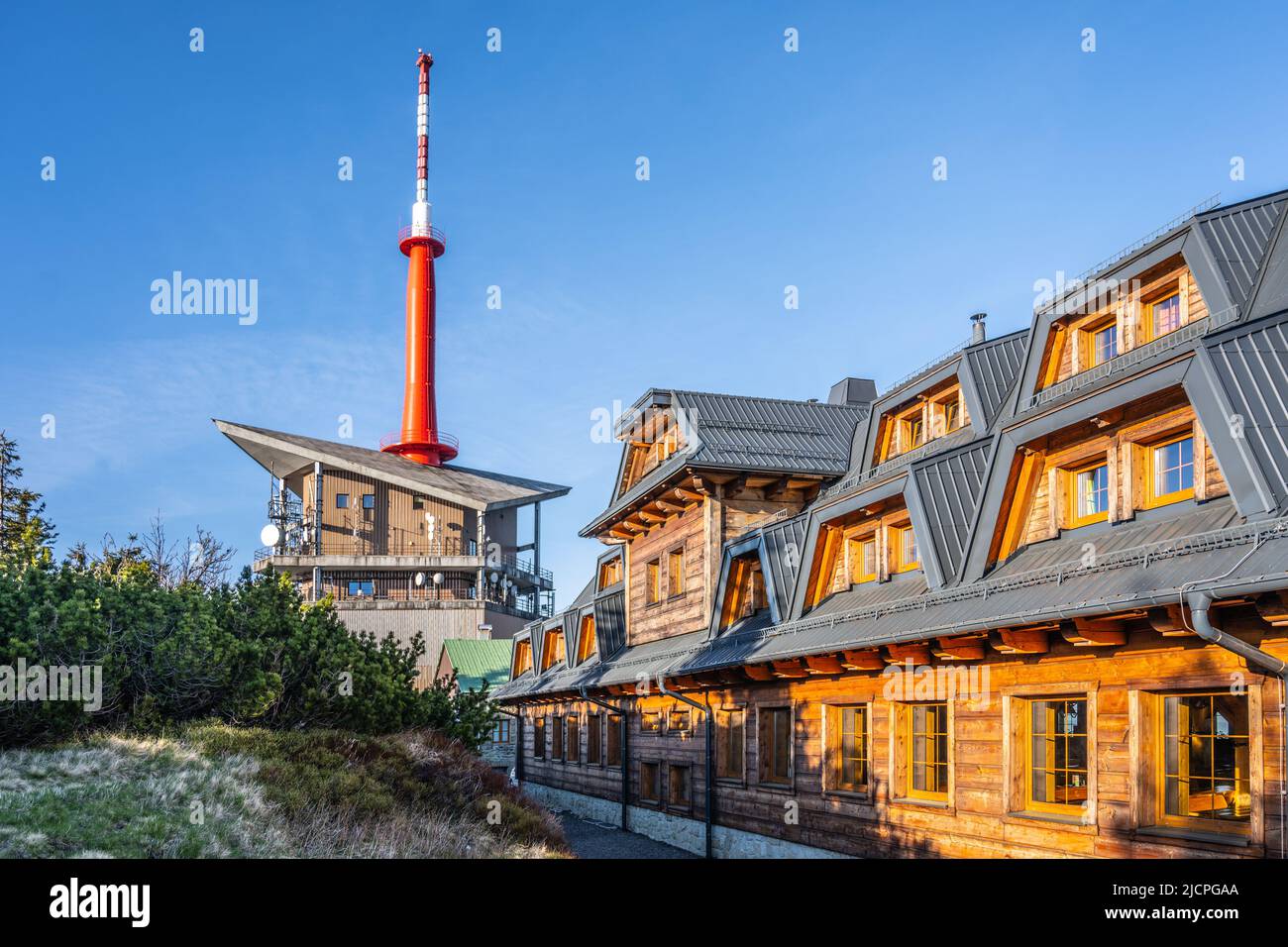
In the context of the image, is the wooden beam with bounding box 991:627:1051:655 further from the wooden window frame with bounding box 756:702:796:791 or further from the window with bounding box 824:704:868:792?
the wooden window frame with bounding box 756:702:796:791

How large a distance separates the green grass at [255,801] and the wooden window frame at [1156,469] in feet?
28.5

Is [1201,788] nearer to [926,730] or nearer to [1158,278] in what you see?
[926,730]

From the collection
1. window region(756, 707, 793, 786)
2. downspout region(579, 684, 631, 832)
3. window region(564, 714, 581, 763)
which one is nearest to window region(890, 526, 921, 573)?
window region(756, 707, 793, 786)

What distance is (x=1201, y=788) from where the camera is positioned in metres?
9.82

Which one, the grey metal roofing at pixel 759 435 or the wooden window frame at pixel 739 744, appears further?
the grey metal roofing at pixel 759 435

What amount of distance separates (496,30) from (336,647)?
40.4ft

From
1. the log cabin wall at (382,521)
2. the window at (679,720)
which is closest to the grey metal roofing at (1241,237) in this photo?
the window at (679,720)

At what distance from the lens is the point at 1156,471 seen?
1138cm

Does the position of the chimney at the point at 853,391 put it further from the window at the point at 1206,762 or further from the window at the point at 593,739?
the window at the point at 1206,762

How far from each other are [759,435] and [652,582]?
5.73 metres

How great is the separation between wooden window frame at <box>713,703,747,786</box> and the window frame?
9.35 meters

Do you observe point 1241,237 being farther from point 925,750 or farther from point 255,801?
point 255,801

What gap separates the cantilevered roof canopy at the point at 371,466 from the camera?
53.7 metres
